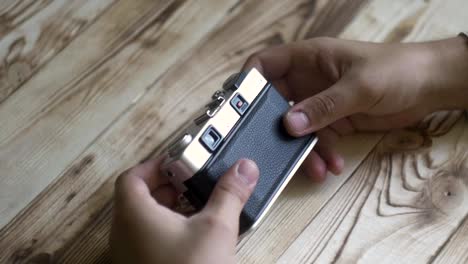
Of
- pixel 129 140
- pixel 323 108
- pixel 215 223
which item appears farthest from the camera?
pixel 129 140

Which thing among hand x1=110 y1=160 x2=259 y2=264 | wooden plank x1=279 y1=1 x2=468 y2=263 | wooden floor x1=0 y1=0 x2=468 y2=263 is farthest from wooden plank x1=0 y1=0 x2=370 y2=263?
wooden plank x1=279 y1=1 x2=468 y2=263

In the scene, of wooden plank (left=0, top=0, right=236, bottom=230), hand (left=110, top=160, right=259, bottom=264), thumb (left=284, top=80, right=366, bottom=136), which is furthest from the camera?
wooden plank (left=0, top=0, right=236, bottom=230)

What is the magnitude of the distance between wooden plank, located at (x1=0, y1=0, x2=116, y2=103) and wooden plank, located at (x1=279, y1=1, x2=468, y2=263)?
17.5 inches

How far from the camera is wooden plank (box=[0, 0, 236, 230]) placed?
0.69 m

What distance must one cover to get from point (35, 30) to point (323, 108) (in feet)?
1.50

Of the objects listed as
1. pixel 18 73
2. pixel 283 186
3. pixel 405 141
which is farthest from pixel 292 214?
pixel 18 73

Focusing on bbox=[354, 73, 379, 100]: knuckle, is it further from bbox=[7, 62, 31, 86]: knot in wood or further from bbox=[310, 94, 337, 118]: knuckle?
bbox=[7, 62, 31, 86]: knot in wood

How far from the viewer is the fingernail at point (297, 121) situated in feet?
1.92

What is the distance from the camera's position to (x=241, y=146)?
0.55 metres

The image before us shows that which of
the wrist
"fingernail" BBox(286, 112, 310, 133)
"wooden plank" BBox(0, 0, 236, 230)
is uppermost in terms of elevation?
"wooden plank" BBox(0, 0, 236, 230)

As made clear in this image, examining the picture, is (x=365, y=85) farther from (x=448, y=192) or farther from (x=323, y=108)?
(x=448, y=192)

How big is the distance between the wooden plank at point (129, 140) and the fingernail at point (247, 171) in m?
0.21

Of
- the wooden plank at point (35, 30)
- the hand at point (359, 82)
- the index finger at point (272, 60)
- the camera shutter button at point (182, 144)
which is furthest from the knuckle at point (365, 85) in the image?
the wooden plank at point (35, 30)

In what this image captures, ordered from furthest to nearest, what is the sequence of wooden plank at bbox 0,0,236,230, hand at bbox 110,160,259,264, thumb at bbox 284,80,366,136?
wooden plank at bbox 0,0,236,230
thumb at bbox 284,80,366,136
hand at bbox 110,160,259,264
